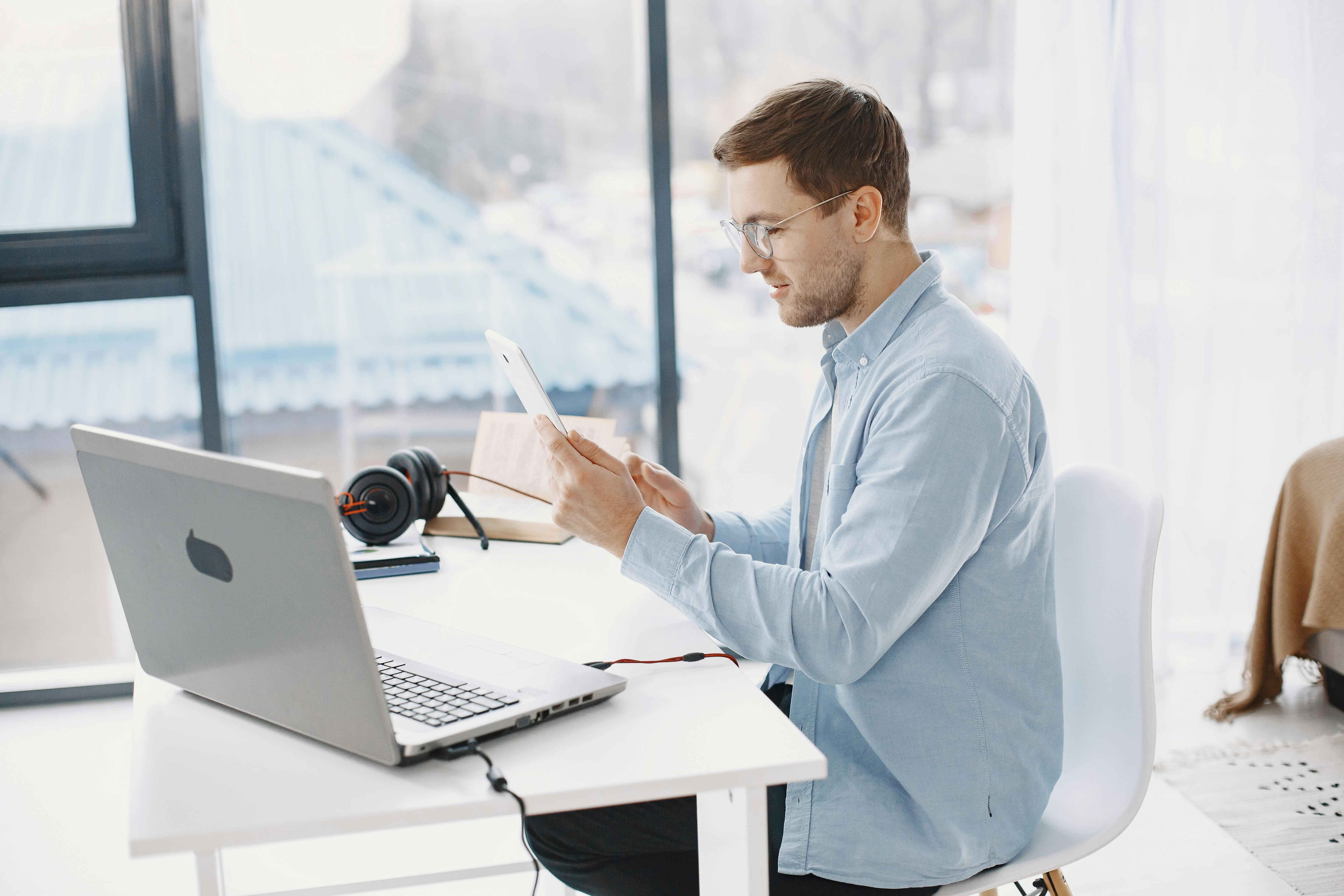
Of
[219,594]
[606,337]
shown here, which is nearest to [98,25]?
[606,337]

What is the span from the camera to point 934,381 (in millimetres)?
1195

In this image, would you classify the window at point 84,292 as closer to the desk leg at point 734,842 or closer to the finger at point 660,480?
the finger at point 660,480

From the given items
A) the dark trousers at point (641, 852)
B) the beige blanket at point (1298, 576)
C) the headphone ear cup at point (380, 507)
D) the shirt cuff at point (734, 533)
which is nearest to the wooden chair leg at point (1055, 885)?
the dark trousers at point (641, 852)

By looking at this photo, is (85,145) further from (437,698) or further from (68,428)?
(437,698)

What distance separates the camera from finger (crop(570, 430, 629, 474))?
4.33 feet

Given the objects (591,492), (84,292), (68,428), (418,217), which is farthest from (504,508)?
(68,428)

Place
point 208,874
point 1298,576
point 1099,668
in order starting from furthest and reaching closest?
point 1298,576
point 1099,668
point 208,874

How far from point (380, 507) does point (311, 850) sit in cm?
88

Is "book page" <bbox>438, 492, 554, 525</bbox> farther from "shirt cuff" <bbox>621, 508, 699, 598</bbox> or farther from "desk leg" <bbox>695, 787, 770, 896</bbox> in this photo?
"desk leg" <bbox>695, 787, 770, 896</bbox>

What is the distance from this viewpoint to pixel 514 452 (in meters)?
1.91

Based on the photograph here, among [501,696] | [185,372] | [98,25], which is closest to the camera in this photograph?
[501,696]

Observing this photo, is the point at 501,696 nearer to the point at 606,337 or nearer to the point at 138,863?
the point at 138,863

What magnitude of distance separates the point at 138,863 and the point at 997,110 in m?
2.62

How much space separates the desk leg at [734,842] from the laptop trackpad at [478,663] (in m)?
0.24
